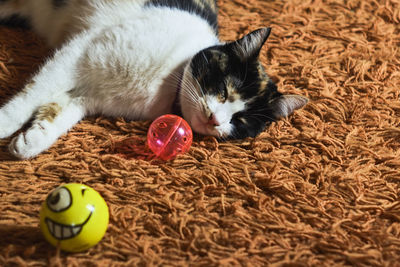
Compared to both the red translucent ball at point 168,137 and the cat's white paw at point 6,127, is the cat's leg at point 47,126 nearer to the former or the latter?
the cat's white paw at point 6,127

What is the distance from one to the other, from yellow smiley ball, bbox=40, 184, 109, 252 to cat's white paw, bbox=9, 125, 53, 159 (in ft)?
1.14

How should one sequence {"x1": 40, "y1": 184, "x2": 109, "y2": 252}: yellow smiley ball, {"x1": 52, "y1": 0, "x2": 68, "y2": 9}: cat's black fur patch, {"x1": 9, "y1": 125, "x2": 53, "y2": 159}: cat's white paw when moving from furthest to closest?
{"x1": 52, "y1": 0, "x2": 68, "y2": 9}: cat's black fur patch < {"x1": 9, "y1": 125, "x2": 53, "y2": 159}: cat's white paw < {"x1": 40, "y1": 184, "x2": 109, "y2": 252}: yellow smiley ball

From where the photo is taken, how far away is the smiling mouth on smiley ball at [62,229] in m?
0.93

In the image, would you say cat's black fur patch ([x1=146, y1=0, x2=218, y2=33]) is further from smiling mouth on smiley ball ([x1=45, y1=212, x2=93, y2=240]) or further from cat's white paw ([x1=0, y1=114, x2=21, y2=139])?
smiling mouth on smiley ball ([x1=45, y1=212, x2=93, y2=240])

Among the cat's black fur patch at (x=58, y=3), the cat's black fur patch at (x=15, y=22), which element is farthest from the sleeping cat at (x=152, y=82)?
the cat's black fur patch at (x=15, y=22)

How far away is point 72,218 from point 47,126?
509 millimetres

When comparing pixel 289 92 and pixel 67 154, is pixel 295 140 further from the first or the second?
pixel 67 154

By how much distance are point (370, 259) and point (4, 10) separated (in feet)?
5.52

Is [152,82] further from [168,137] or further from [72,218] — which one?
[72,218]

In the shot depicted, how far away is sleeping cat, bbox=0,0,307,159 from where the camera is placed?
1389mm

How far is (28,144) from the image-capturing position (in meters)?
1.25

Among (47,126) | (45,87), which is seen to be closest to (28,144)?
(47,126)

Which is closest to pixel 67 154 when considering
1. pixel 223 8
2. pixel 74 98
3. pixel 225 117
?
pixel 74 98

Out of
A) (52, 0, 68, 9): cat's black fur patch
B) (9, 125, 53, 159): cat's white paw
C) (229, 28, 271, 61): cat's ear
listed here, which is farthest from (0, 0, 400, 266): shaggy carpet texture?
(229, 28, 271, 61): cat's ear
